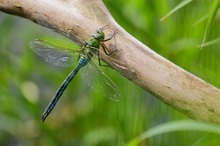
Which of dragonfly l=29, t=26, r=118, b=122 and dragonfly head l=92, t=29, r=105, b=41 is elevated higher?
dragonfly head l=92, t=29, r=105, b=41

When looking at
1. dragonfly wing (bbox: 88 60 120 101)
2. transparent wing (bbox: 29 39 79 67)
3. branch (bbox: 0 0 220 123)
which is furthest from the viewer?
transparent wing (bbox: 29 39 79 67)

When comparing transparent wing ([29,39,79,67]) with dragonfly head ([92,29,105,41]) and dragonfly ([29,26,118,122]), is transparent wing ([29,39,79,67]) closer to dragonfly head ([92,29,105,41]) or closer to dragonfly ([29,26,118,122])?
dragonfly ([29,26,118,122])

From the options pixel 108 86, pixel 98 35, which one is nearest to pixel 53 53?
pixel 108 86

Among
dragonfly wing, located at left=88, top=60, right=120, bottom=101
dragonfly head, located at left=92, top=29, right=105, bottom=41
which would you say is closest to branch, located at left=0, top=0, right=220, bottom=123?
dragonfly head, located at left=92, top=29, right=105, bottom=41

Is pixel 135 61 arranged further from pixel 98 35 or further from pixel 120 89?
pixel 120 89

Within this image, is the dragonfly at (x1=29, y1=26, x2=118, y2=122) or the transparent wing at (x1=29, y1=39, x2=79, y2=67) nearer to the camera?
the dragonfly at (x1=29, y1=26, x2=118, y2=122)

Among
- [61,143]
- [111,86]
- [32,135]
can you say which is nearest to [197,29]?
[111,86]

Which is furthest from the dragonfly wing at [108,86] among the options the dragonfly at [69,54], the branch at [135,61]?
the branch at [135,61]
